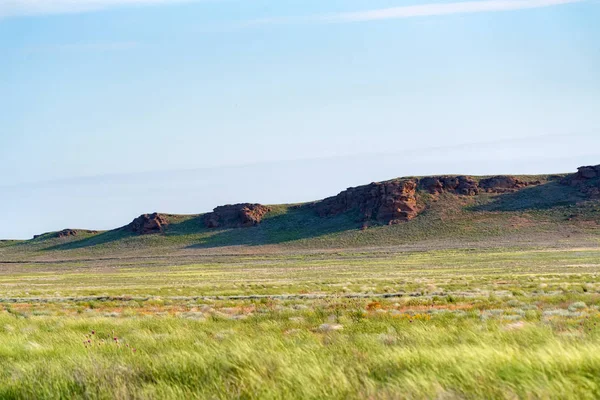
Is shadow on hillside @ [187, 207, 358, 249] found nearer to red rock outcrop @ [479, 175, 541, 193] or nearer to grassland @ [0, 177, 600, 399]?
red rock outcrop @ [479, 175, 541, 193]

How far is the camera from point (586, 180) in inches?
4505

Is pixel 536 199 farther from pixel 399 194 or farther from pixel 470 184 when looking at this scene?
pixel 399 194

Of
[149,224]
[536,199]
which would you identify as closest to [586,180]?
[536,199]

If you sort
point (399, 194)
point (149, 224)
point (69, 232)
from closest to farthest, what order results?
point (399, 194), point (149, 224), point (69, 232)

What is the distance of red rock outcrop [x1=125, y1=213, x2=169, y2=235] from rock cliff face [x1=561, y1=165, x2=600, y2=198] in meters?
74.0

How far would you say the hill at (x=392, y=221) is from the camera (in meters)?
103

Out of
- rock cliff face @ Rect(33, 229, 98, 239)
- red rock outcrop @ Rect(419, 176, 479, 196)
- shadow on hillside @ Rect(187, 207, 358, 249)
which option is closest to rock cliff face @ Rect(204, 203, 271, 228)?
shadow on hillside @ Rect(187, 207, 358, 249)

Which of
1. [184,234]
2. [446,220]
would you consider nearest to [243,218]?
[184,234]

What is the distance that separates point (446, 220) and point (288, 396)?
10798cm

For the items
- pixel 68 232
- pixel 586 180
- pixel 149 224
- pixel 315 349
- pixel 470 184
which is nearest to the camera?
pixel 315 349

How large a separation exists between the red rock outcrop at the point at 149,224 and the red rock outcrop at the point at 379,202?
3136 centimetres

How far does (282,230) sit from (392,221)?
20585 millimetres

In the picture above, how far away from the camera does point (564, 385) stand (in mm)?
5773

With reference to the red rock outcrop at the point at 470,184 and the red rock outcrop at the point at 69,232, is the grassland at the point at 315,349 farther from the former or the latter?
the red rock outcrop at the point at 69,232
